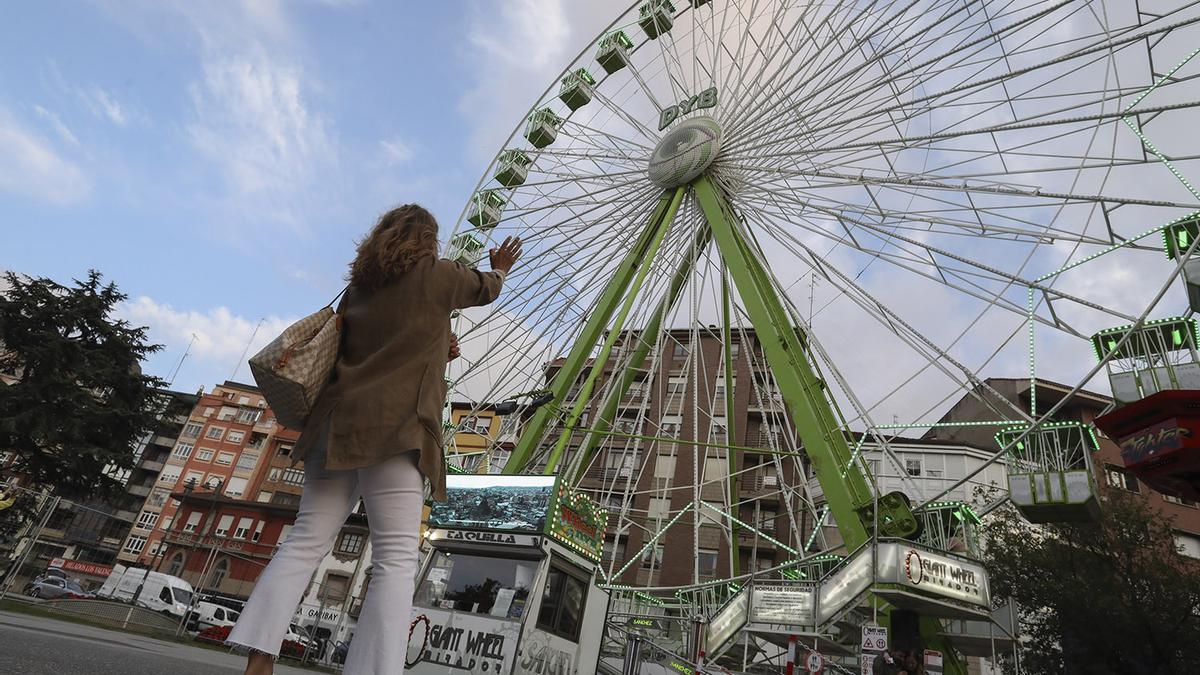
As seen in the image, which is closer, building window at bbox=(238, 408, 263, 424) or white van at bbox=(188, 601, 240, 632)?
white van at bbox=(188, 601, 240, 632)

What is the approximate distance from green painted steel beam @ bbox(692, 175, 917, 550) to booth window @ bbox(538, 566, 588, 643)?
4073 mm

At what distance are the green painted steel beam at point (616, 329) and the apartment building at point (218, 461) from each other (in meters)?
43.8

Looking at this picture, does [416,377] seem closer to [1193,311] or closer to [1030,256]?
[1193,311]

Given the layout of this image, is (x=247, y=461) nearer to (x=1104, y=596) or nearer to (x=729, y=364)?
(x=729, y=364)

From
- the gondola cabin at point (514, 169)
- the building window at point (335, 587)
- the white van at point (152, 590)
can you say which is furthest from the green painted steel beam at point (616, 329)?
the building window at point (335, 587)

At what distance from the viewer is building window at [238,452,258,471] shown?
180 feet

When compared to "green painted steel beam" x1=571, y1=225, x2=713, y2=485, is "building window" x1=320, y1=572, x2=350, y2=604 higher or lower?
lower

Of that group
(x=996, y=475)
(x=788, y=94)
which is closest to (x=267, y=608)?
(x=788, y=94)

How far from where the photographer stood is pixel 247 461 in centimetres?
5525

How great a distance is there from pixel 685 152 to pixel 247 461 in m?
50.8

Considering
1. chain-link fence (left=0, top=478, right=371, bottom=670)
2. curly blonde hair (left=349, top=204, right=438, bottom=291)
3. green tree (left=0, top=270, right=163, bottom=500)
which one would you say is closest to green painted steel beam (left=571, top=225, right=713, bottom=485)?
chain-link fence (left=0, top=478, right=371, bottom=670)

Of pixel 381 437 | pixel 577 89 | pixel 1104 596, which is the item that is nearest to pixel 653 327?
pixel 577 89

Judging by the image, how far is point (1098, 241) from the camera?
1037 cm

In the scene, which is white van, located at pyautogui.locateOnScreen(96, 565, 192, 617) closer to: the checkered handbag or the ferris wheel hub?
the ferris wheel hub
